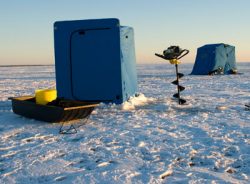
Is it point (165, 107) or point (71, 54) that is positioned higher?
point (71, 54)

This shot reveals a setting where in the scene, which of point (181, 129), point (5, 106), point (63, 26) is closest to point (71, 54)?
point (63, 26)

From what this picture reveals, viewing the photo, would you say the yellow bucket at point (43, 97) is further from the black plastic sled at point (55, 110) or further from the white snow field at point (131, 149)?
the white snow field at point (131, 149)

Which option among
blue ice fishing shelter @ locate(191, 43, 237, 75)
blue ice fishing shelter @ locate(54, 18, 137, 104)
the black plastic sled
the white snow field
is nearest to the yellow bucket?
the black plastic sled

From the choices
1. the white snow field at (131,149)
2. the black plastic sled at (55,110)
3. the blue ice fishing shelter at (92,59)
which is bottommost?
the white snow field at (131,149)

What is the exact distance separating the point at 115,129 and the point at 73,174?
248cm

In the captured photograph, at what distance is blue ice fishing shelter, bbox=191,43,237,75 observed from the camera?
2450cm

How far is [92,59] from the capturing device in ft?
31.1

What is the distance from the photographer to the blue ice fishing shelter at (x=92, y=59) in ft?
30.6

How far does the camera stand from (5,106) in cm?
1005

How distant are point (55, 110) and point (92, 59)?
2.84 m

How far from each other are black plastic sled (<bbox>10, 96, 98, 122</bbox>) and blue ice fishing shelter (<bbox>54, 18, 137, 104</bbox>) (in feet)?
6.35

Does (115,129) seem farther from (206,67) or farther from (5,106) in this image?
(206,67)

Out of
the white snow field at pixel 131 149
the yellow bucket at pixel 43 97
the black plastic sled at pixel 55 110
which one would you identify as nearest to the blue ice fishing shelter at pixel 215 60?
the white snow field at pixel 131 149

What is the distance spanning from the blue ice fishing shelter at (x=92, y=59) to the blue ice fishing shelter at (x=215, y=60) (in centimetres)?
1593
